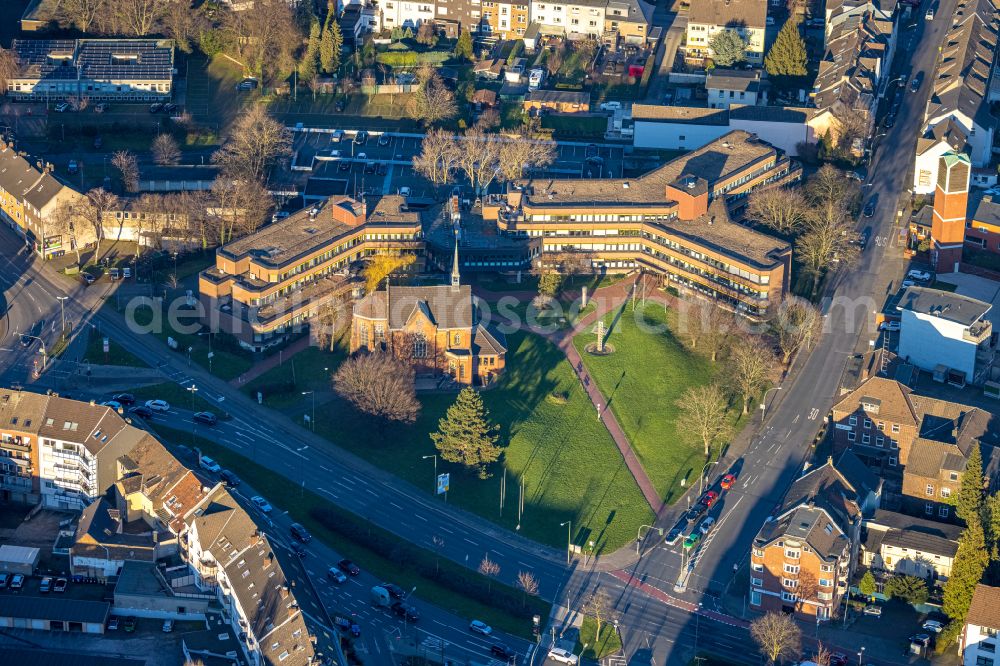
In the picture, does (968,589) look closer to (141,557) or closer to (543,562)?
(543,562)

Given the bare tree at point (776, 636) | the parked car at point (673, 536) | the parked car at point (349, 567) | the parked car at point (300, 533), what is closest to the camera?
the bare tree at point (776, 636)

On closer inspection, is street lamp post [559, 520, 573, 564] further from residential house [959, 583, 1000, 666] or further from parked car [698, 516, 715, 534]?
residential house [959, 583, 1000, 666]

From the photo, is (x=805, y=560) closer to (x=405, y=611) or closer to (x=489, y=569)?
(x=489, y=569)

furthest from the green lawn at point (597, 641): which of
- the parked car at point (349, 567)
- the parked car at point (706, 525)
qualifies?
the parked car at point (349, 567)

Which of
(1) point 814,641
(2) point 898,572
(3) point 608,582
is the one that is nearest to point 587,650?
(3) point 608,582

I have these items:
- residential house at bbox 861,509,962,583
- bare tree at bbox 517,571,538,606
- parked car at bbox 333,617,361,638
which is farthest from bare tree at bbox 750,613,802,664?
parked car at bbox 333,617,361,638

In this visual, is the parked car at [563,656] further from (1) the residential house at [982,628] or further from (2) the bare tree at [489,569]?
(1) the residential house at [982,628]
